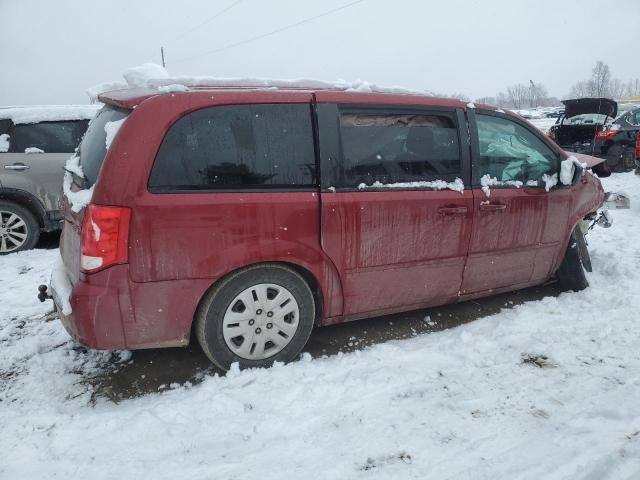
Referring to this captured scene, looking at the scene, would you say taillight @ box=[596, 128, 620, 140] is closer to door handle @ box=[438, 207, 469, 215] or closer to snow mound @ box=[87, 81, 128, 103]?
door handle @ box=[438, 207, 469, 215]

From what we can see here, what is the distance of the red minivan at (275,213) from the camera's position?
100 inches

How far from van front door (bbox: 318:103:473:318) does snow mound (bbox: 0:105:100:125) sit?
4153 mm

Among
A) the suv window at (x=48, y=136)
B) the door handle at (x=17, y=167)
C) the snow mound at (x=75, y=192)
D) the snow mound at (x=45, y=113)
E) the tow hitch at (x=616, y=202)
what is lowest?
the tow hitch at (x=616, y=202)

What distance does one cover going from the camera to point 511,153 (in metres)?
3.69

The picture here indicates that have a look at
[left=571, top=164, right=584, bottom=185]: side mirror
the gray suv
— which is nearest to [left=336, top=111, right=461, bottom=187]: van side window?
[left=571, top=164, right=584, bottom=185]: side mirror

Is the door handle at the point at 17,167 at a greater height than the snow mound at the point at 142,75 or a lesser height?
lesser

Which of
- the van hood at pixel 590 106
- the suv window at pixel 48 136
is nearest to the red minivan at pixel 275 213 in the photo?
the suv window at pixel 48 136

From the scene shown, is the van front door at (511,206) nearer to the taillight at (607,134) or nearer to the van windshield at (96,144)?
the van windshield at (96,144)

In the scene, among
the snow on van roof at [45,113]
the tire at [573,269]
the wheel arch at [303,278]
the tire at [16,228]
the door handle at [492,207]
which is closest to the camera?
the wheel arch at [303,278]

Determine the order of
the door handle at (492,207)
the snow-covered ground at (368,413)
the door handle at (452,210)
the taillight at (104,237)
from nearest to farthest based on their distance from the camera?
the snow-covered ground at (368,413) < the taillight at (104,237) < the door handle at (452,210) < the door handle at (492,207)

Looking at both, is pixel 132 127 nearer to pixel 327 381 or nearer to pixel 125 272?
pixel 125 272

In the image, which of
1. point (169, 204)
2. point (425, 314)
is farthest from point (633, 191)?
point (169, 204)

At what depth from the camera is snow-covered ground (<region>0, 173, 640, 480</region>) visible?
2.22 m

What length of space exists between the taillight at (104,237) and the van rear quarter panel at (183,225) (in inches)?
1.6
